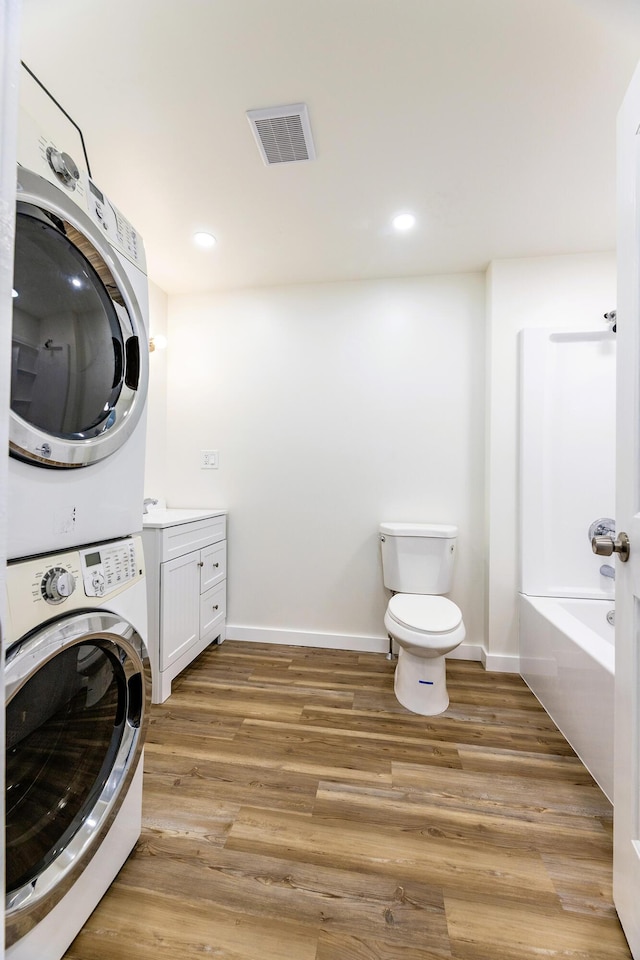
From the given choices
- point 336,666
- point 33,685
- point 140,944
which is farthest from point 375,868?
point 336,666

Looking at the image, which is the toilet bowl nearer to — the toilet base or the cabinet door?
the toilet base

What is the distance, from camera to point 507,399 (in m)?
2.24

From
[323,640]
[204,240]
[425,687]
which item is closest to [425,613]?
Answer: [425,687]

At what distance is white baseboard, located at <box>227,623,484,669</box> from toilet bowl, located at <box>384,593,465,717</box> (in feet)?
1.63

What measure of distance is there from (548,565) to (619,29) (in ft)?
6.67

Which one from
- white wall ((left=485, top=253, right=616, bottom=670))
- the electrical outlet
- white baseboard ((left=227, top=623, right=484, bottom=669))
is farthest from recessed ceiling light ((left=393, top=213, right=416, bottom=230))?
white baseboard ((left=227, top=623, right=484, bottom=669))

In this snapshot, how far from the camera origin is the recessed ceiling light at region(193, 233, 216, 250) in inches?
81.0

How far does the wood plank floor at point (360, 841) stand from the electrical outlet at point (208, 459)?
1.37m

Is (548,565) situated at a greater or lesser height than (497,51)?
lesser

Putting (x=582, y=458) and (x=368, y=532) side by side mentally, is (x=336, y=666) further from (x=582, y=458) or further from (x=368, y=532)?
(x=582, y=458)

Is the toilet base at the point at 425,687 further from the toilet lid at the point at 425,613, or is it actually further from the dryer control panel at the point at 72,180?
the dryer control panel at the point at 72,180

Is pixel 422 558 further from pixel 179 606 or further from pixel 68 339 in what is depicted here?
pixel 68 339

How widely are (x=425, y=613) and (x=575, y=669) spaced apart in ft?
1.98

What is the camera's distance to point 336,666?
7.45ft
